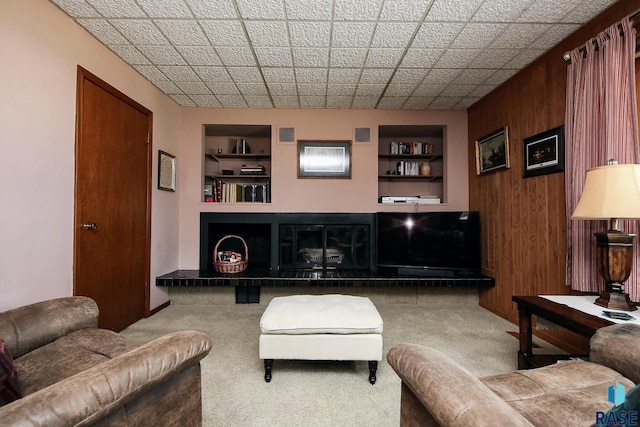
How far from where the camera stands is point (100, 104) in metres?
2.46

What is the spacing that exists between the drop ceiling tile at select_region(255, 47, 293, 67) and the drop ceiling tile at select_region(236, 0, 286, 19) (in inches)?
15.8

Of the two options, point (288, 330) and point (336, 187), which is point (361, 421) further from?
point (336, 187)

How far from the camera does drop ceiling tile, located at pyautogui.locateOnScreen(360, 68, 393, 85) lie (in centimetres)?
288

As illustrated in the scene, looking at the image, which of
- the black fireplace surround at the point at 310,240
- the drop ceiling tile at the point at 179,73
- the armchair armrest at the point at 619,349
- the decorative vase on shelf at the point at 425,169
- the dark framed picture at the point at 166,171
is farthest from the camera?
the decorative vase on shelf at the point at 425,169

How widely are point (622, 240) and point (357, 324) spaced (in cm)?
155

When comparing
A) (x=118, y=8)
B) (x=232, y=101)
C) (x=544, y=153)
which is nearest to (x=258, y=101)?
(x=232, y=101)

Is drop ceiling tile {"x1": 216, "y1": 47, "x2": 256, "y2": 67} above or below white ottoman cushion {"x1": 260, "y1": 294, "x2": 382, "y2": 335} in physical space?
above

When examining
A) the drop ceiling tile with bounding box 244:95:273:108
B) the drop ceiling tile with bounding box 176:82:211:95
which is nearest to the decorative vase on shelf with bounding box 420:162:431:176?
the drop ceiling tile with bounding box 244:95:273:108

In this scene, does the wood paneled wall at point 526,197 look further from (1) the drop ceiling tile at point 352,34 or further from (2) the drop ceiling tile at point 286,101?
(2) the drop ceiling tile at point 286,101

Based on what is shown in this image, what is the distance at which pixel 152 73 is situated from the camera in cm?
298

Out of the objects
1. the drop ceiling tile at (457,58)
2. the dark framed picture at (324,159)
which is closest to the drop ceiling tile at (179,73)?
the dark framed picture at (324,159)

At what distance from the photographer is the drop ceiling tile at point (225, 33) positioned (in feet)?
7.25

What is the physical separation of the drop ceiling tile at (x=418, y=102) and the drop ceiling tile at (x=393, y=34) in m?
1.17

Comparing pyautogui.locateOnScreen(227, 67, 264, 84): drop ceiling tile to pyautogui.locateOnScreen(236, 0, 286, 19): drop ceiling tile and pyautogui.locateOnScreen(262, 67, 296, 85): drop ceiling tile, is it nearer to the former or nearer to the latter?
pyautogui.locateOnScreen(262, 67, 296, 85): drop ceiling tile
